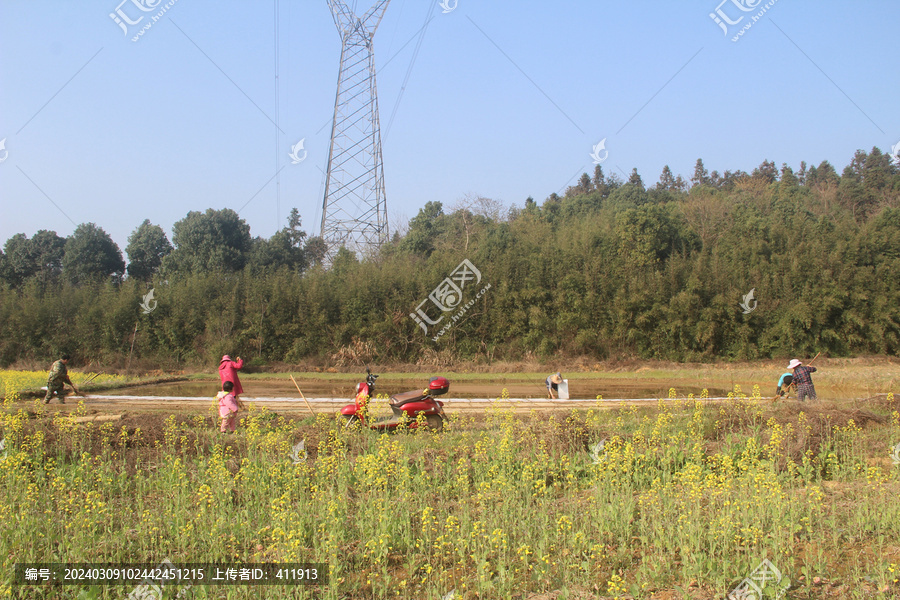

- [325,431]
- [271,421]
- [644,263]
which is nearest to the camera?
[325,431]

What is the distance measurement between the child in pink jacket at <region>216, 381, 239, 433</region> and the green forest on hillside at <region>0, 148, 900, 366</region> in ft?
48.1

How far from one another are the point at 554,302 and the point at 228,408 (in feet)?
55.1

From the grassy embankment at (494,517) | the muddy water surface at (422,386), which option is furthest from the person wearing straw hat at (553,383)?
the grassy embankment at (494,517)

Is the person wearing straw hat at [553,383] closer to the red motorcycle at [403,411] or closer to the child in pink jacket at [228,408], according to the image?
the red motorcycle at [403,411]

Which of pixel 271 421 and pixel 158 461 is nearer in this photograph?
pixel 158 461

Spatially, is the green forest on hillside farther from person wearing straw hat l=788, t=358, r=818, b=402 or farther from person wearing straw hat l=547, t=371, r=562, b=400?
person wearing straw hat l=788, t=358, r=818, b=402

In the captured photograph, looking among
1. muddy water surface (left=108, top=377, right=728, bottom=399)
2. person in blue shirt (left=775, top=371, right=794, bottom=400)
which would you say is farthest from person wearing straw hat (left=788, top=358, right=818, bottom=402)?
muddy water surface (left=108, top=377, right=728, bottom=399)

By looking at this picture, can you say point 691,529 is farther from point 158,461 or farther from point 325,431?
point 158,461

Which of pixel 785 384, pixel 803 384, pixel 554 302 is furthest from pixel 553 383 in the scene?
pixel 554 302

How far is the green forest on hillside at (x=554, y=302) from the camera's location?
73.3ft

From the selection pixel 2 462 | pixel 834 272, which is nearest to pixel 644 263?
pixel 834 272

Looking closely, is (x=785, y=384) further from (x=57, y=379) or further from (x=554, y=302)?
(x=57, y=379)

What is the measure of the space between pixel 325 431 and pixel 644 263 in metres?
18.8

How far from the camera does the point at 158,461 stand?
740 centimetres
